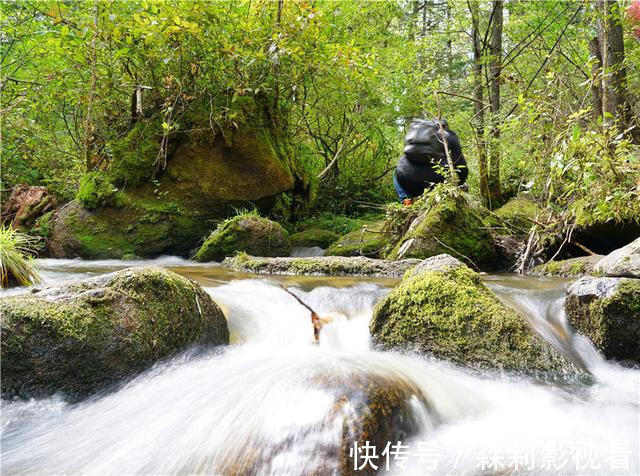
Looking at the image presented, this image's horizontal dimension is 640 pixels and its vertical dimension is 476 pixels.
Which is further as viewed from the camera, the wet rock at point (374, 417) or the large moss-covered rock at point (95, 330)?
the large moss-covered rock at point (95, 330)

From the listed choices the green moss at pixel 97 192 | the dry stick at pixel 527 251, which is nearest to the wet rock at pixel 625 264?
the dry stick at pixel 527 251

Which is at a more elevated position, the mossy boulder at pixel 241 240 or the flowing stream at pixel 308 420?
the mossy boulder at pixel 241 240

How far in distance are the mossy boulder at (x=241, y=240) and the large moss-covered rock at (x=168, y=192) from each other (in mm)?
774

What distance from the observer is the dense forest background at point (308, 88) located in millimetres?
5020

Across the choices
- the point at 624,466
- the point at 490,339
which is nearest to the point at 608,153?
the point at 490,339

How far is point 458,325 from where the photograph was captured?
2881 millimetres

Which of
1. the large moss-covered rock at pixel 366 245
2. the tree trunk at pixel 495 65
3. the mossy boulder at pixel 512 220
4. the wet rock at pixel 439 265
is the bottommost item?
the wet rock at pixel 439 265

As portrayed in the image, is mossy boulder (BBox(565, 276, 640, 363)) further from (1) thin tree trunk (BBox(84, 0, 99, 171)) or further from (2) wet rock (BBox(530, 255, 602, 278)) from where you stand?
(1) thin tree trunk (BBox(84, 0, 99, 171))

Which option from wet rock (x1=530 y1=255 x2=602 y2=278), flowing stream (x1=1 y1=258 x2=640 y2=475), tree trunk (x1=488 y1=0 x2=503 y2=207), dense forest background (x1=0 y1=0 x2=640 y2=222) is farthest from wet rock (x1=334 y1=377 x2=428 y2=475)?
tree trunk (x1=488 y1=0 x2=503 y2=207)

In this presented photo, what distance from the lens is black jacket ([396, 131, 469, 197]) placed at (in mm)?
7512

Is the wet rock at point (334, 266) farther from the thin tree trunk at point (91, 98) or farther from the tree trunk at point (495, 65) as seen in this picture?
the tree trunk at point (495, 65)

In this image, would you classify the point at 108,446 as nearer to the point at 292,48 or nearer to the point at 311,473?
the point at 311,473

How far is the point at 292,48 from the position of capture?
22.5 feet

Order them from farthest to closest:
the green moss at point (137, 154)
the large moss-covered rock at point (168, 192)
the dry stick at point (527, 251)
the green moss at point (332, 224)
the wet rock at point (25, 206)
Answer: the green moss at point (332, 224) < the wet rock at point (25, 206) < the green moss at point (137, 154) < the large moss-covered rock at point (168, 192) < the dry stick at point (527, 251)
